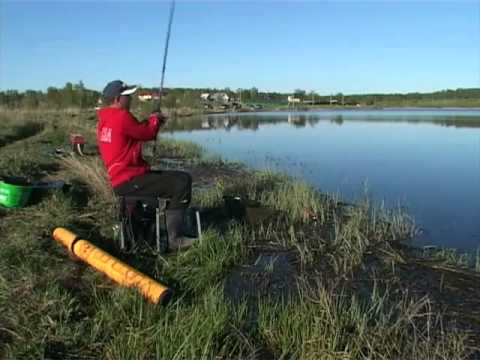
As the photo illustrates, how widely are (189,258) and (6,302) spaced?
82.5 inches

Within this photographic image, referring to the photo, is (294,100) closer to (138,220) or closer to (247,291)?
(138,220)

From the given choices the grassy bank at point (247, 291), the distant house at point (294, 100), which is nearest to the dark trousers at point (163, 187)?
the grassy bank at point (247, 291)

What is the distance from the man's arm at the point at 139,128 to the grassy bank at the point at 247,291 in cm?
134

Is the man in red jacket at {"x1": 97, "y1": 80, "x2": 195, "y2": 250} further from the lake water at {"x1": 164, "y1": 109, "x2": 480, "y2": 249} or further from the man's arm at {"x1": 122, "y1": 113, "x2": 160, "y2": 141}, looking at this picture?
the lake water at {"x1": 164, "y1": 109, "x2": 480, "y2": 249}

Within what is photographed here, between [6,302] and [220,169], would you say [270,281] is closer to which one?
[6,302]

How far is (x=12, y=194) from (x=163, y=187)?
8.63ft

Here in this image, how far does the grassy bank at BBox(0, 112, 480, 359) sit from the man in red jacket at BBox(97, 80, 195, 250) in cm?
50

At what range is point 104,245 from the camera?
571cm

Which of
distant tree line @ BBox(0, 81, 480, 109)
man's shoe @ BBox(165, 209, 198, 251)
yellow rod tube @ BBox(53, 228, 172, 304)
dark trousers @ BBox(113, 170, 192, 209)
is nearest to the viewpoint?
yellow rod tube @ BBox(53, 228, 172, 304)

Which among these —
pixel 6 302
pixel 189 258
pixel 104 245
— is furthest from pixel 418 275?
pixel 6 302

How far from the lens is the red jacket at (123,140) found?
5.17 m

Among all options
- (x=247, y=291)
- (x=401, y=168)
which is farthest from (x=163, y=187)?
(x=401, y=168)

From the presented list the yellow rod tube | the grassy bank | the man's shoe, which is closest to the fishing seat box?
the man's shoe

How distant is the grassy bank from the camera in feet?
11.5
